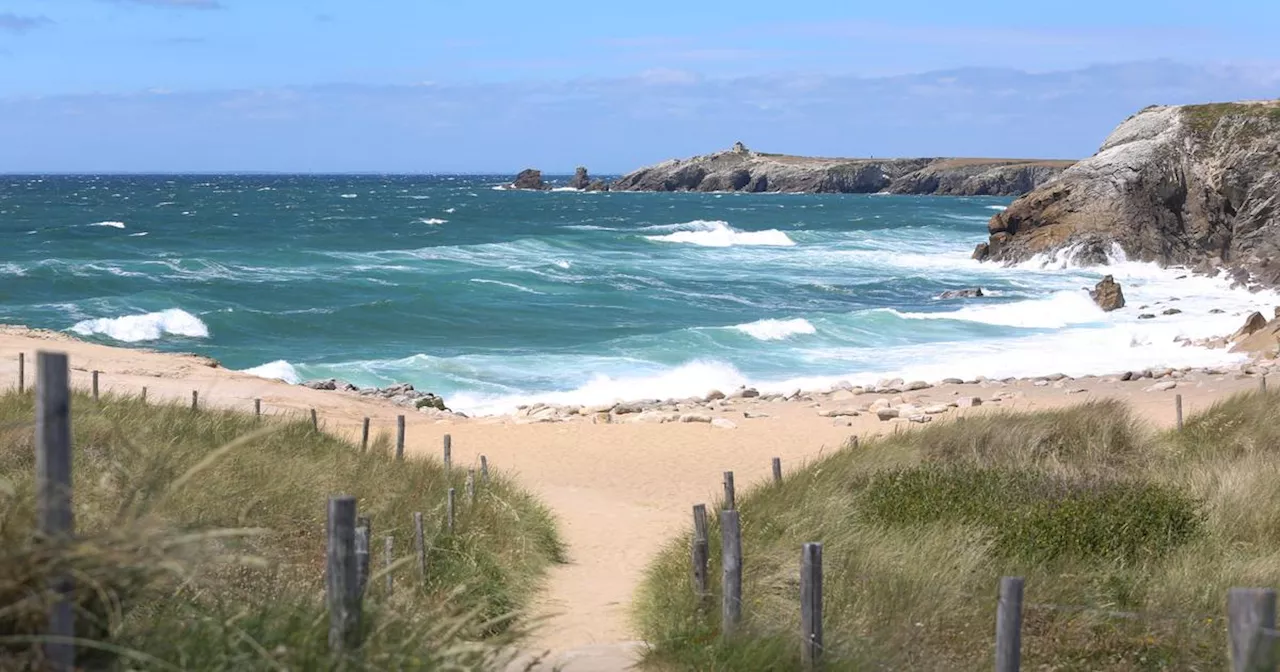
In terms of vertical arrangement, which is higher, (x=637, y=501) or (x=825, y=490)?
(x=825, y=490)

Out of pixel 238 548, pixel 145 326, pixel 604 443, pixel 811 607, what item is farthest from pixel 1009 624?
pixel 145 326

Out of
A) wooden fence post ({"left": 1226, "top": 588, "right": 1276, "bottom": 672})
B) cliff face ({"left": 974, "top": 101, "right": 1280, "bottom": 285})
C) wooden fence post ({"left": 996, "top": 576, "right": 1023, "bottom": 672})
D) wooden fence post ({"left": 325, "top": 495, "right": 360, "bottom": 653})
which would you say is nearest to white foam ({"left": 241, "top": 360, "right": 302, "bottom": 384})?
wooden fence post ({"left": 996, "top": 576, "right": 1023, "bottom": 672})

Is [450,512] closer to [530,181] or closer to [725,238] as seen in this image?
[725,238]

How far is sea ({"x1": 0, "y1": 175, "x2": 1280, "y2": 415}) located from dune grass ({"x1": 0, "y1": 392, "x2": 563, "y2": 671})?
13276mm

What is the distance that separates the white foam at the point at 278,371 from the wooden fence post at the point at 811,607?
75.4ft

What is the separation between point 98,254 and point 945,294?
121 ft

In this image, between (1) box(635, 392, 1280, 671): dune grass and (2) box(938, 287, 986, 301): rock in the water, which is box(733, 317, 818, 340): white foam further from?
(1) box(635, 392, 1280, 671): dune grass

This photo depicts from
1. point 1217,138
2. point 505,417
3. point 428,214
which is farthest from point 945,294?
point 428,214

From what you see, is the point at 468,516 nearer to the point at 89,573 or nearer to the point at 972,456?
the point at 972,456

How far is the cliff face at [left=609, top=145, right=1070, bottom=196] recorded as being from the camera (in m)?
152

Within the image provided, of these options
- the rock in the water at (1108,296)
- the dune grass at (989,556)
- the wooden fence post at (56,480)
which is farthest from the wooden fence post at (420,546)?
the rock in the water at (1108,296)

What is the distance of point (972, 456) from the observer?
13.7 metres

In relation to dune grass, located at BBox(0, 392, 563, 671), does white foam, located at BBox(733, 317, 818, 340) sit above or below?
below

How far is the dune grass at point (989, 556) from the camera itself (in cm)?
771
